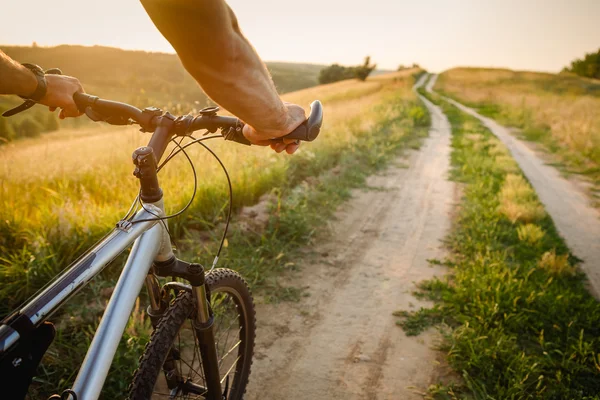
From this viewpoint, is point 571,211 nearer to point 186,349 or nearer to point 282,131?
point 186,349

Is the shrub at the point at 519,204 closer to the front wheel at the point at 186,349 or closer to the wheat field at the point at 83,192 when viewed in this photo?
the wheat field at the point at 83,192

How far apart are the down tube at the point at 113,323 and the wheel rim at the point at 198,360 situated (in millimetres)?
546

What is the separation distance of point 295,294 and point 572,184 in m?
7.40

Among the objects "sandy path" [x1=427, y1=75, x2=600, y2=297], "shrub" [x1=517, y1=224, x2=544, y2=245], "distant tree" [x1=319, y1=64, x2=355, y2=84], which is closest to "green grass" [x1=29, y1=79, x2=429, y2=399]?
"shrub" [x1=517, y1=224, x2=544, y2=245]

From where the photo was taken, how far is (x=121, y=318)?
1225mm

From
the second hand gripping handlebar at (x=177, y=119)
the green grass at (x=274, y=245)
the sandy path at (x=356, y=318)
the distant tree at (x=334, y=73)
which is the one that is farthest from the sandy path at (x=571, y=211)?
the distant tree at (x=334, y=73)

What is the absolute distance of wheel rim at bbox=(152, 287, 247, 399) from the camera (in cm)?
187

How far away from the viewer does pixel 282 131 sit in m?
1.26

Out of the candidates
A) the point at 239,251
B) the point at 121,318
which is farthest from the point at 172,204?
the point at 121,318

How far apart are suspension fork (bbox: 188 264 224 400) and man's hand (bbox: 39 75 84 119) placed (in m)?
0.85

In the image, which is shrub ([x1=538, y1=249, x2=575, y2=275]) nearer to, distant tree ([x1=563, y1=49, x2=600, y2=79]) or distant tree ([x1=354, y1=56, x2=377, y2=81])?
distant tree ([x1=354, y1=56, x2=377, y2=81])

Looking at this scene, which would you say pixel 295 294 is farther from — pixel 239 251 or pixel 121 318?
pixel 121 318

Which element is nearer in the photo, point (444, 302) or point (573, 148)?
point (444, 302)

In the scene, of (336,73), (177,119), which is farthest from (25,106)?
(336,73)
